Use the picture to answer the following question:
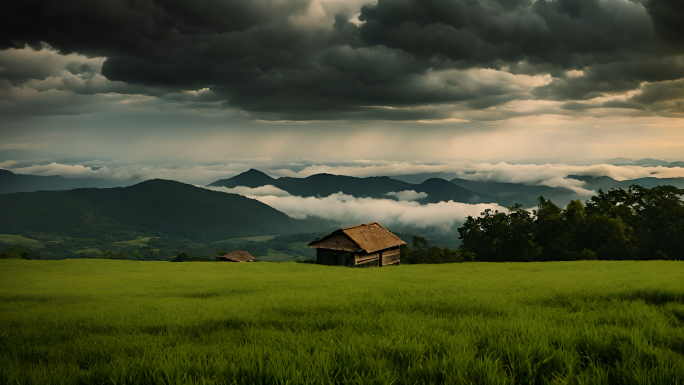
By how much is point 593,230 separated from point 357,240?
4163 centimetres

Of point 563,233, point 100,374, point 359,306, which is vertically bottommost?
point 563,233

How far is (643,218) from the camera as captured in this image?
2520 inches

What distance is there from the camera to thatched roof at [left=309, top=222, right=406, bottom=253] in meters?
53.5

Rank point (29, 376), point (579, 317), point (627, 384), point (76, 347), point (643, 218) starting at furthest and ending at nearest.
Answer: point (643, 218) < point (579, 317) < point (76, 347) < point (29, 376) < point (627, 384)

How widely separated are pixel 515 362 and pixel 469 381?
1.08m

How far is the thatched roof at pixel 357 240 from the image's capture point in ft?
176

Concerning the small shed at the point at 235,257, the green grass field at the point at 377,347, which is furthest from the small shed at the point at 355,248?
the small shed at the point at 235,257

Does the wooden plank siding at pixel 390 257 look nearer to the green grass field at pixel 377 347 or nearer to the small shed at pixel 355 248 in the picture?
the small shed at pixel 355 248

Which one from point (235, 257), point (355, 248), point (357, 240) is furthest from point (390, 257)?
point (235, 257)

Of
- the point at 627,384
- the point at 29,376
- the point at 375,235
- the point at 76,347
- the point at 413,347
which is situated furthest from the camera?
the point at 375,235

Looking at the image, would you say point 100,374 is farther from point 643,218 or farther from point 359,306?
point 643,218

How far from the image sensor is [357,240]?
5406 cm

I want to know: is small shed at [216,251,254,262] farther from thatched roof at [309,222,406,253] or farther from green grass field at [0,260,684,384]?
green grass field at [0,260,684,384]

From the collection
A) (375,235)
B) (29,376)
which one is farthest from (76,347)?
(375,235)
